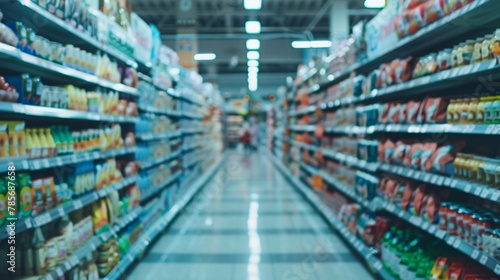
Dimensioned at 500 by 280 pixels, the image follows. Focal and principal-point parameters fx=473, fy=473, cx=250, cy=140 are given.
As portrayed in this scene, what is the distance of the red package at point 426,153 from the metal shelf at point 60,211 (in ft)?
7.44

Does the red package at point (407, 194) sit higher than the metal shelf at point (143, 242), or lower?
higher

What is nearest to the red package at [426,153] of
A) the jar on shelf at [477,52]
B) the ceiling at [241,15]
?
the jar on shelf at [477,52]

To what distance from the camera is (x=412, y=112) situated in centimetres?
340

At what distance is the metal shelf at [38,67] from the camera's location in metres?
2.21

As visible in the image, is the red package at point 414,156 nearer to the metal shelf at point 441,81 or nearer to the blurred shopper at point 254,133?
the metal shelf at point 441,81

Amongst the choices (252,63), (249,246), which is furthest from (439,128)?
(252,63)

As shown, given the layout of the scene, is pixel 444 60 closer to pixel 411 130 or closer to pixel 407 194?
pixel 411 130

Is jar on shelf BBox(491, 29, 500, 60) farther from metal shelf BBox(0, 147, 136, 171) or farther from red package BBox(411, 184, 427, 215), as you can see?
metal shelf BBox(0, 147, 136, 171)

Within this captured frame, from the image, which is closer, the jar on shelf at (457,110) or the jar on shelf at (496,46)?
the jar on shelf at (496,46)

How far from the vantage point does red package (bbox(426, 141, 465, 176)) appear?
2.86m

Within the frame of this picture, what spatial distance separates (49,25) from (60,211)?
3.72ft

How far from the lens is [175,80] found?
23.8ft

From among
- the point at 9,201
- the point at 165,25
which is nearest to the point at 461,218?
the point at 9,201

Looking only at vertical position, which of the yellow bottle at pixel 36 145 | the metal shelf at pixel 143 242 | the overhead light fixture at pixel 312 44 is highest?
the overhead light fixture at pixel 312 44
